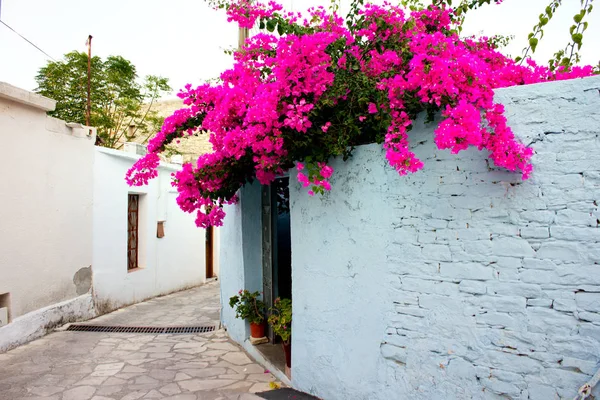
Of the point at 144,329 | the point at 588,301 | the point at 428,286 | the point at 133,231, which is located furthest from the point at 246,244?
the point at 133,231

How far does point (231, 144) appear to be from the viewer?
3660 mm

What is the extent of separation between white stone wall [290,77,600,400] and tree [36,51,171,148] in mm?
13716

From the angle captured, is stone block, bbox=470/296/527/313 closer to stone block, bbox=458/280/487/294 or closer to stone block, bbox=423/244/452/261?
stone block, bbox=458/280/487/294

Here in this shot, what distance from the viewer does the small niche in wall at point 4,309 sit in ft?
19.3

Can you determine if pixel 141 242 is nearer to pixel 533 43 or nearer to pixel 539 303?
pixel 533 43

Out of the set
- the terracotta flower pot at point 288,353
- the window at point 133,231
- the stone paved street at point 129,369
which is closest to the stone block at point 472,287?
the terracotta flower pot at point 288,353

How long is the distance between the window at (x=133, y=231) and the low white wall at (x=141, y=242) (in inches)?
3.9

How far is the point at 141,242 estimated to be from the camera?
400 inches

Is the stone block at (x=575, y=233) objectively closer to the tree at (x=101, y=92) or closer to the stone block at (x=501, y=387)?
the stone block at (x=501, y=387)

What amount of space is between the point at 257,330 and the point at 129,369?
62.7 inches

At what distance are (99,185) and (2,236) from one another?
2495 millimetres

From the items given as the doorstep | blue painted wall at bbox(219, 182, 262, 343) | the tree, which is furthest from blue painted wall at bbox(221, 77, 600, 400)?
the tree

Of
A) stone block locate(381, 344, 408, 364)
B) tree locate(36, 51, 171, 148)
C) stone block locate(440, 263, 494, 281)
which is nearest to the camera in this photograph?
stone block locate(440, 263, 494, 281)

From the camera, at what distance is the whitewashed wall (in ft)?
19.9
